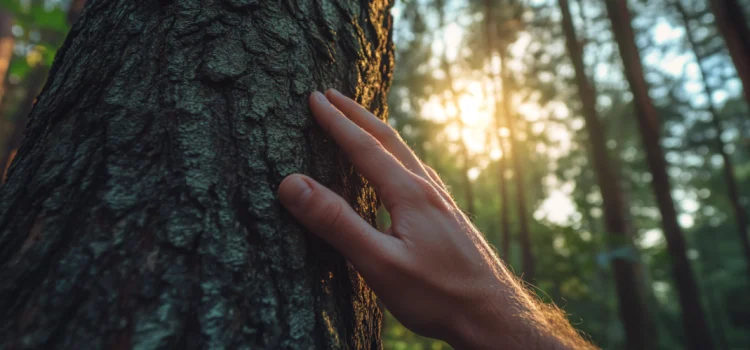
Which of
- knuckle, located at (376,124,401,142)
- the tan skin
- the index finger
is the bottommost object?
the tan skin

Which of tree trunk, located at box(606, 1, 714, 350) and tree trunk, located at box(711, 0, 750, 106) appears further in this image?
tree trunk, located at box(606, 1, 714, 350)

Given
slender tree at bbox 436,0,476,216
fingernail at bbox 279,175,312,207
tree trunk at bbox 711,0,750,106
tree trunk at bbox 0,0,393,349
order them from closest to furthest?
tree trunk at bbox 0,0,393,349 < fingernail at bbox 279,175,312,207 < tree trunk at bbox 711,0,750,106 < slender tree at bbox 436,0,476,216

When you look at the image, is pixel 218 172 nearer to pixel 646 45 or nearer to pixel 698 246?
pixel 646 45

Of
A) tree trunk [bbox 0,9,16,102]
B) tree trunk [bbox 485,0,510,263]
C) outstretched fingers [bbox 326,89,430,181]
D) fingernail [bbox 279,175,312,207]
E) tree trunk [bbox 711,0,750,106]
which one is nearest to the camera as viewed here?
fingernail [bbox 279,175,312,207]

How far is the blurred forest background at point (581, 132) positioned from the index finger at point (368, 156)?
1363 mm

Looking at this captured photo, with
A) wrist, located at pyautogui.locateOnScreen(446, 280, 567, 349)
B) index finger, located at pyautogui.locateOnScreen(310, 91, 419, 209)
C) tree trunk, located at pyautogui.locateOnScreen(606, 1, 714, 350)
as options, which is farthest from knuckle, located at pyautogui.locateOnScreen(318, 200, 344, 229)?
tree trunk, located at pyautogui.locateOnScreen(606, 1, 714, 350)

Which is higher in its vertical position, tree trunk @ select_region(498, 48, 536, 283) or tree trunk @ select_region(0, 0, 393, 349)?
tree trunk @ select_region(498, 48, 536, 283)

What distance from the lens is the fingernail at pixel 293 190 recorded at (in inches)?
37.9

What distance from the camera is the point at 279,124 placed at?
1.08 metres

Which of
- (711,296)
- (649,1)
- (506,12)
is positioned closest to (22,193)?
(506,12)

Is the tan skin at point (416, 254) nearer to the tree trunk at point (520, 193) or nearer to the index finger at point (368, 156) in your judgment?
the index finger at point (368, 156)

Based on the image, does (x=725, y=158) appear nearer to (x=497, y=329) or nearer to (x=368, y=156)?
(x=497, y=329)

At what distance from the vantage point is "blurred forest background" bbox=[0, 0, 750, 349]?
7098 millimetres

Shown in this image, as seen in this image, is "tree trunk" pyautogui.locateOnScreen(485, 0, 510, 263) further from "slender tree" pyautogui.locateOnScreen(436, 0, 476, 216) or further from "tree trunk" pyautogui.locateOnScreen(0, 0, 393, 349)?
"tree trunk" pyautogui.locateOnScreen(0, 0, 393, 349)
